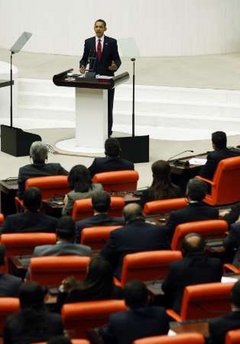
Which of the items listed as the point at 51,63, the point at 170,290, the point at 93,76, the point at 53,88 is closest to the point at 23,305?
the point at 170,290

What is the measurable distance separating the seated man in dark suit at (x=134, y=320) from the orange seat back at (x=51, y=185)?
3976 mm

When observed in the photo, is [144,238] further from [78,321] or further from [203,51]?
[203,51]

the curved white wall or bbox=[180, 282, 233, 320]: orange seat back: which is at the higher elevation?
the curved white wall

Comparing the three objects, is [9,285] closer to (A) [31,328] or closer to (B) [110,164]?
(A) [31,328]

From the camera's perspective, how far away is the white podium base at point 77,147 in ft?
49.4

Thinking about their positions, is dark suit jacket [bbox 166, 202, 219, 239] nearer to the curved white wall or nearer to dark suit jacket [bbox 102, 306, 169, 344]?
dark suit jacket [bbox 102, 306, 169, 344]

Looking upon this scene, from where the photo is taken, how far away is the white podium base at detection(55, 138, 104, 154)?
49.4ft

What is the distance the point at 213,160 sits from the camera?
1196 cm

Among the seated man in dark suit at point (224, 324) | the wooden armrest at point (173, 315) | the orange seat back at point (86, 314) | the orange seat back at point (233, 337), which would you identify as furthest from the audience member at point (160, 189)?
the orange seat back at point (233, 337)

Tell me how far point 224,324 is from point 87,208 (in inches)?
124

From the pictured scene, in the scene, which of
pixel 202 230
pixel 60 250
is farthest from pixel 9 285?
pixel 202 230

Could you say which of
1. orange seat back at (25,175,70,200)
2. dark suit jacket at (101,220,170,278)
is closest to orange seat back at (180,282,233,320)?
dark suit jacket at (101,220,170,278)

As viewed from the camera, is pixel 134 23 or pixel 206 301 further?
pixel 134 23

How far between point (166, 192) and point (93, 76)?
4.06 metres
